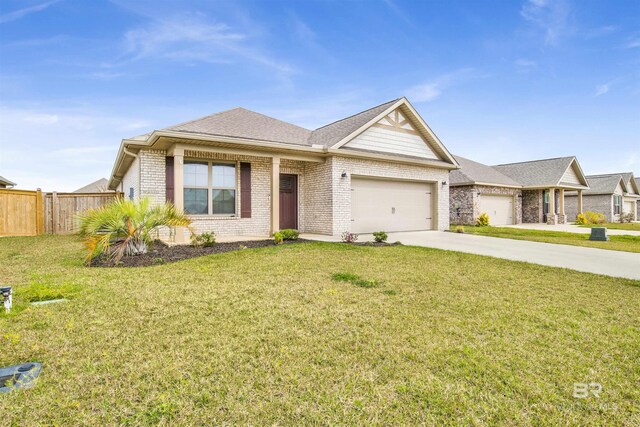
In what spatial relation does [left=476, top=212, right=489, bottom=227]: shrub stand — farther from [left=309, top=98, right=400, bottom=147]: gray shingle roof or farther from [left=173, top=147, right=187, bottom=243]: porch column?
[left=173, top=147, right=187, bottom=243]: porch column

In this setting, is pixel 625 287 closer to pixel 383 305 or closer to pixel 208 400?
pixel 383 305

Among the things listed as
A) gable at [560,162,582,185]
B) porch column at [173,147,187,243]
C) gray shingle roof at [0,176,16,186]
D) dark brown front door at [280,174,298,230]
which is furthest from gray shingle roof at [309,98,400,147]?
gray shingle roof at [0,176,16,186]

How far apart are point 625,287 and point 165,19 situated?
542 inches

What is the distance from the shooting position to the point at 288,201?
12.9 m

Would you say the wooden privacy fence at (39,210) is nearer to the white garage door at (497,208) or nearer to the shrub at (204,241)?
the shrub at (204,241)

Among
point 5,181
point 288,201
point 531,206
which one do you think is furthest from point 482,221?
point 5,181

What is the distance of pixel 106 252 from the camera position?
719 centimetres

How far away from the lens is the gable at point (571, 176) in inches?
961

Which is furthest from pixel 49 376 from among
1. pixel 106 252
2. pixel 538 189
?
pixel 538 189

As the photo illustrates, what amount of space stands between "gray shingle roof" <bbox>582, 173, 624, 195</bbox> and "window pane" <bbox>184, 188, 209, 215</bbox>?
1320 inches

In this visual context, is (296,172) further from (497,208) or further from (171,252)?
(497,208)

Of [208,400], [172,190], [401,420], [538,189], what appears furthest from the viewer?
[538,189]

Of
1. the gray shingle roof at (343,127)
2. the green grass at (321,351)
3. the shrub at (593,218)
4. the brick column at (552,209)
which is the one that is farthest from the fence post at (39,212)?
the shrub at (593,218)

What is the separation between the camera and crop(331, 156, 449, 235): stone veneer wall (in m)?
11.9
